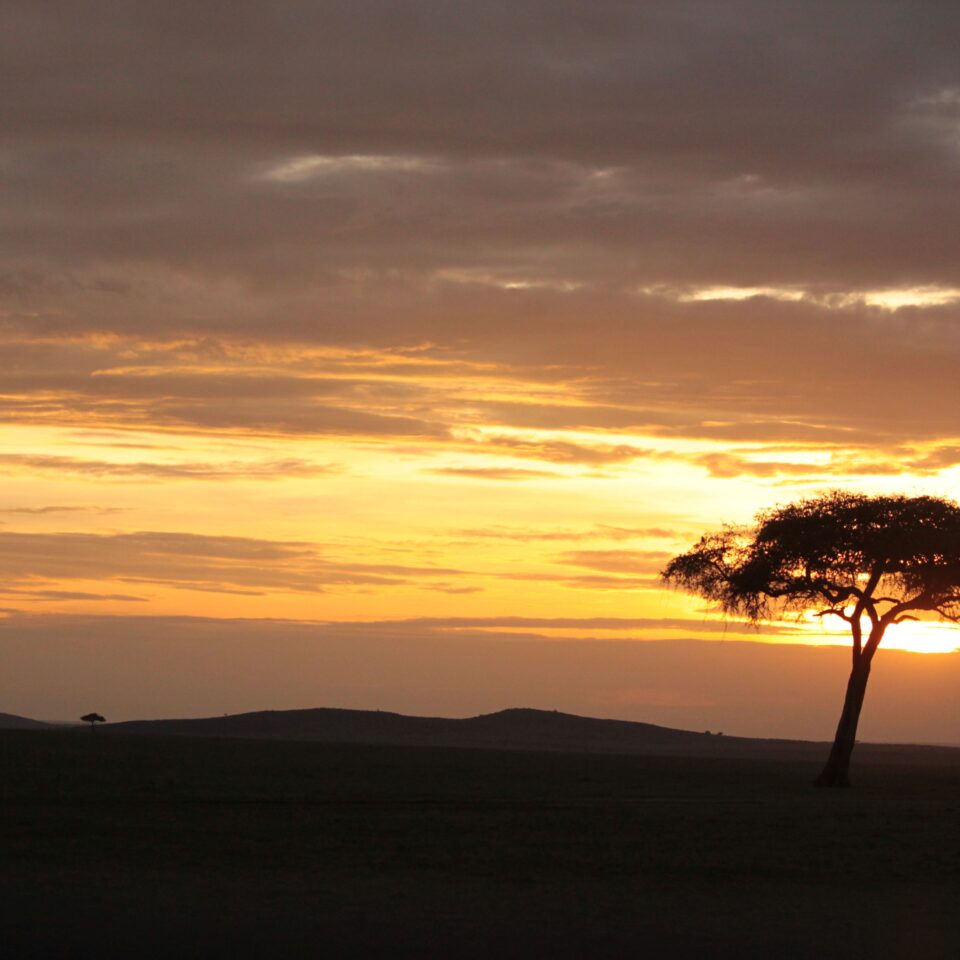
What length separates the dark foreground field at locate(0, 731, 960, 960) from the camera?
1700cm

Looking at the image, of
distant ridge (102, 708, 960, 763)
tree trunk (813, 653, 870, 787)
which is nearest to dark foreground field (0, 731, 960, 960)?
tree trunk (813, 653, 870, 787)

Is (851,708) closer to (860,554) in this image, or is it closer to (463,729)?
(860,554)

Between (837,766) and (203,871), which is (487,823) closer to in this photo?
(203,871)

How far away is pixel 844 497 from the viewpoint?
173 ft

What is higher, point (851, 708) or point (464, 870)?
Answer: point (851, 708)

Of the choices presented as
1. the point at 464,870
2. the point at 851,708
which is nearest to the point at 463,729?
the point at 851,708

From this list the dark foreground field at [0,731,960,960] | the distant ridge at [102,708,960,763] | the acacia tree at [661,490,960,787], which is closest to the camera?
the dark foreground field at [0,731,960,960]

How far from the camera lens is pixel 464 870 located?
914 inches

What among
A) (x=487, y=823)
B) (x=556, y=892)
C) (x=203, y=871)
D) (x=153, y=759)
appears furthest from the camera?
(x=153, y=759)

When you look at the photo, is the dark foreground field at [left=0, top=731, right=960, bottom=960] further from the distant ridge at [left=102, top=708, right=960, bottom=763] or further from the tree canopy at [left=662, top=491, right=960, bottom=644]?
the distant ridge at [left=102, top=708, right=960, bottom=763]

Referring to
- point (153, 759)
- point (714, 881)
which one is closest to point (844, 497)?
point (153, 759)

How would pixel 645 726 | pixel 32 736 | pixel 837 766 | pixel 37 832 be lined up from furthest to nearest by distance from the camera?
1. pixel 645 726
2. pixel 32 736
3. pixel 837 766
4. pixel 37 832

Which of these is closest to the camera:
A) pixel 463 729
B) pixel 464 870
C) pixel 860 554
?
pixel 464 870

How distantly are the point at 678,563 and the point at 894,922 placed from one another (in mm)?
38215
